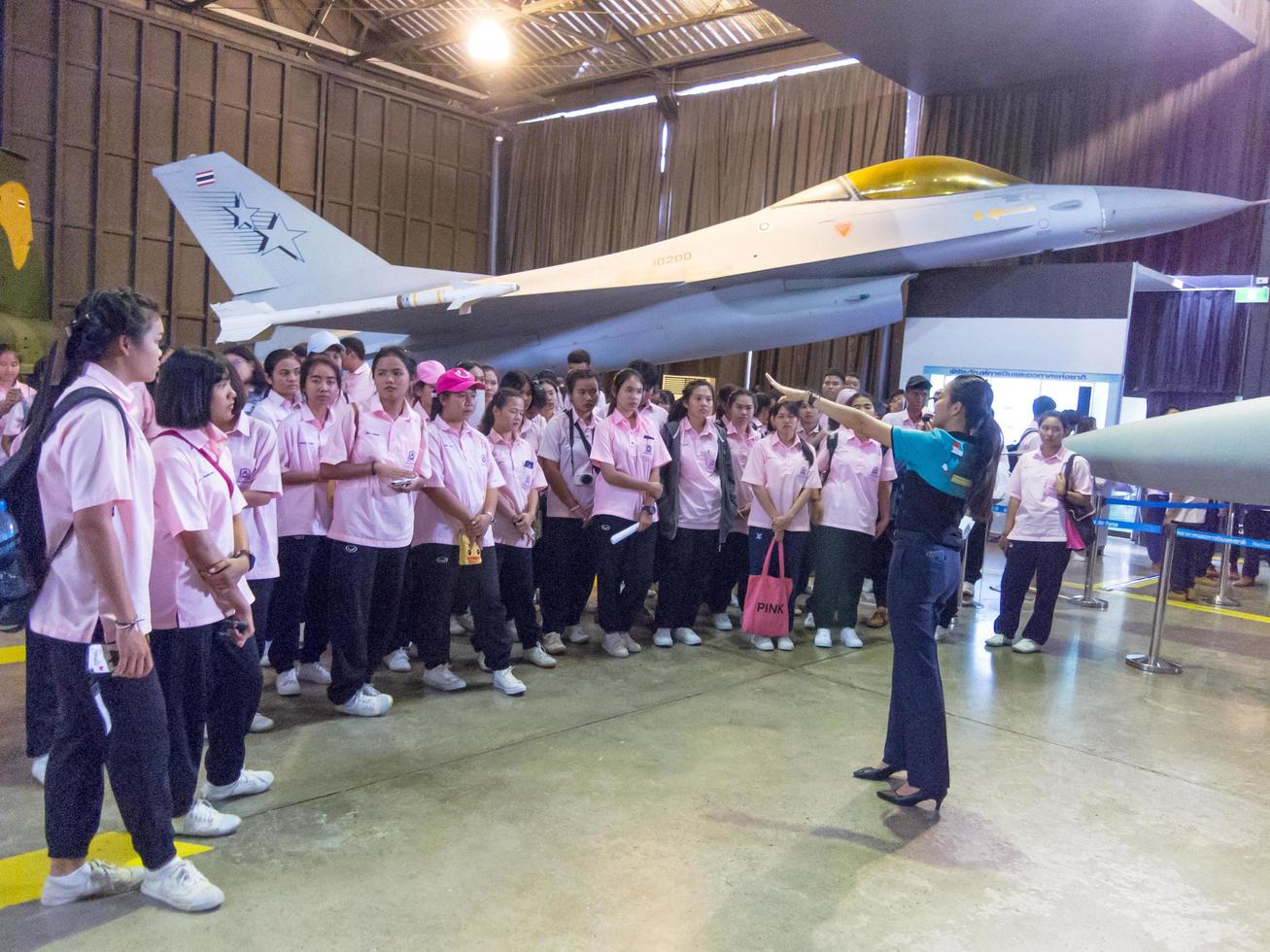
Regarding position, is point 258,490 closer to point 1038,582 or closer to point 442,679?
point 442,679

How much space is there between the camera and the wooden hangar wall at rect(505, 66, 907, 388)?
43.2ft

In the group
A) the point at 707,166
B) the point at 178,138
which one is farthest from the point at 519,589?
the point at 178,138

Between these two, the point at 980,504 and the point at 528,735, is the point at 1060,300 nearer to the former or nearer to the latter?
the point at 980,504

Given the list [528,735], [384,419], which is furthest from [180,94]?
[528,735]

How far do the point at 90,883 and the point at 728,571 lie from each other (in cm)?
444

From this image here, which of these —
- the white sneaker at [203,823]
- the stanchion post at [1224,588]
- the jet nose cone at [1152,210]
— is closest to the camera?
the white sneaker at [203,823]

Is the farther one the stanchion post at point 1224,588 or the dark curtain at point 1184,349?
the dark curtain at point 1184,349

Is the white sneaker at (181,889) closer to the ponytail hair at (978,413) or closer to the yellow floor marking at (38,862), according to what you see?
the yellow floor marking at (38,862)

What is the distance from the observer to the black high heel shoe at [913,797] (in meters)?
3.32

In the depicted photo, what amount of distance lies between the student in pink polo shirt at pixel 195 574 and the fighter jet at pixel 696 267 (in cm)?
569

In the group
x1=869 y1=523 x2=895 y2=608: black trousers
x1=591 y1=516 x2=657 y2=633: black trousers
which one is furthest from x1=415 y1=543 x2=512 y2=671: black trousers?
x1=869 y1=523 x2=895 y2=608: black trousers

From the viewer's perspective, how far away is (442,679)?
4477mm

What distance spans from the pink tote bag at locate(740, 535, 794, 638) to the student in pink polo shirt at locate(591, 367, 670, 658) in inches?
28.5

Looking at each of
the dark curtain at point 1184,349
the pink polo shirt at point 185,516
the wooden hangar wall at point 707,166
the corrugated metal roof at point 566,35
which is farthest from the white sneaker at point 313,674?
the corrugated metal roof at point 566,35
